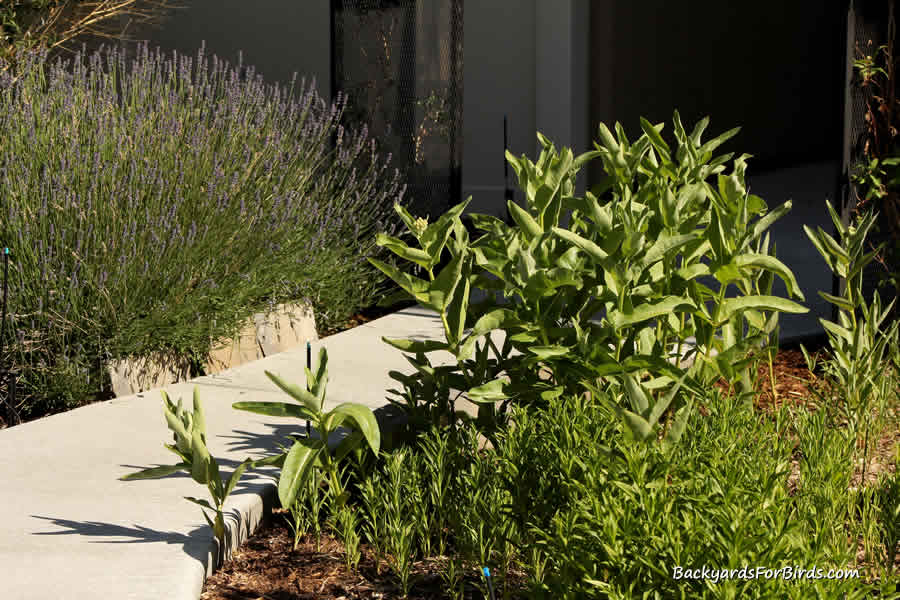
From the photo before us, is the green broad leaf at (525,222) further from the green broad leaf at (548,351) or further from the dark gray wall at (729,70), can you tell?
the dark gray wall at (729,70)

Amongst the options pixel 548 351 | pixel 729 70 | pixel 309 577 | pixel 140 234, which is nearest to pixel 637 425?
pixel 548 351

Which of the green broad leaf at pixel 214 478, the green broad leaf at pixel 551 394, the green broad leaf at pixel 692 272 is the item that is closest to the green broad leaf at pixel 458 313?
the green broad leaf at pixel 551 394

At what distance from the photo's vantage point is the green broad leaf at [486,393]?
7.93 feet

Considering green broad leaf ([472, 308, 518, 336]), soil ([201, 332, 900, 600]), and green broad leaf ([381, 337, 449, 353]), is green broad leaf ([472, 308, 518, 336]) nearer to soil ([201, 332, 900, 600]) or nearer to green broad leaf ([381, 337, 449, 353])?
green broad leaf ([381, 337, 449, 353])

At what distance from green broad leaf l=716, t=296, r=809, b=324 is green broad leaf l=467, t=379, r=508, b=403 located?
0.62 metres

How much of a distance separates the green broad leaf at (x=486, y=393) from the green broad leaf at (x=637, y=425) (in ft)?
1.69

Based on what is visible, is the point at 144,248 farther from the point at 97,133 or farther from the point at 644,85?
the point at 644,85

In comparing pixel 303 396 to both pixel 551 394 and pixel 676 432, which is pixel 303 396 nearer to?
pixel 551 394

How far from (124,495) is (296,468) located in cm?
63

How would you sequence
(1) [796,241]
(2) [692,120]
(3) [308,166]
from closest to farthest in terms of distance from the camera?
1. (3) [308,166]
2. (1) [796,241]
3. (2) [692,120]

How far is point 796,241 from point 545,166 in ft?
20.2

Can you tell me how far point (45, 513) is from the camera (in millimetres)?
2477

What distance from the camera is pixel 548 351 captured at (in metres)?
2.35

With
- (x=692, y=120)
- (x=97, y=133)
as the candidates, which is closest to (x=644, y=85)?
(x=692, y=120)
